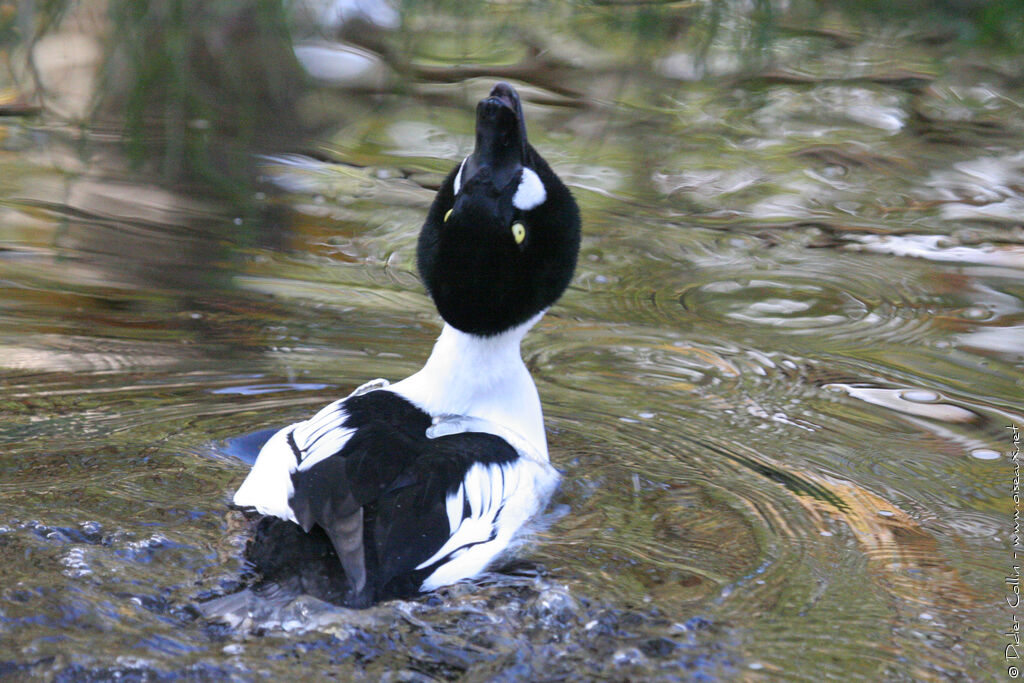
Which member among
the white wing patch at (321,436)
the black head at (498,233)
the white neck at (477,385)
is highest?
the black head at (498,233)

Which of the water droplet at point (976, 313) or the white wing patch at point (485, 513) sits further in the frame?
the water droplet at point (976, 313)

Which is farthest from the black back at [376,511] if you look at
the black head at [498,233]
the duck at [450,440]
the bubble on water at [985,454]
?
the bubble on water at [985,454]

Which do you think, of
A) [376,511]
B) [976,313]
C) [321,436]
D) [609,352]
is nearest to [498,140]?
[321,436]

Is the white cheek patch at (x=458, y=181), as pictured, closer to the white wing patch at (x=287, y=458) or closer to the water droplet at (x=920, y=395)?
the white wing patch at (x=287, y=458)

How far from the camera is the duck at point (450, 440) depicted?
2729 mm

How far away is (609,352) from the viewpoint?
15.1ft

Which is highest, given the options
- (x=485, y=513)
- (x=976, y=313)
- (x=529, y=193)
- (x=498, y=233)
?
(x=529, y=193)

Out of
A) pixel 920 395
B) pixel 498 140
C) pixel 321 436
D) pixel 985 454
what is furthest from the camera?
pixel 920 395

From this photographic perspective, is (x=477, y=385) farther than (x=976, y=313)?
No

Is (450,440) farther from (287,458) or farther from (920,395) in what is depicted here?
(920,395)

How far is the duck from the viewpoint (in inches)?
107

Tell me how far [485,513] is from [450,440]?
268 mm

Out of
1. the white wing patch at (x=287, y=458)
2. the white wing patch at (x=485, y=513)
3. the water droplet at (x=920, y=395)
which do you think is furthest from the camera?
the water droplet at (x=920, y=395)

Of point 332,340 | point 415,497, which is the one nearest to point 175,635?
point 415,497
